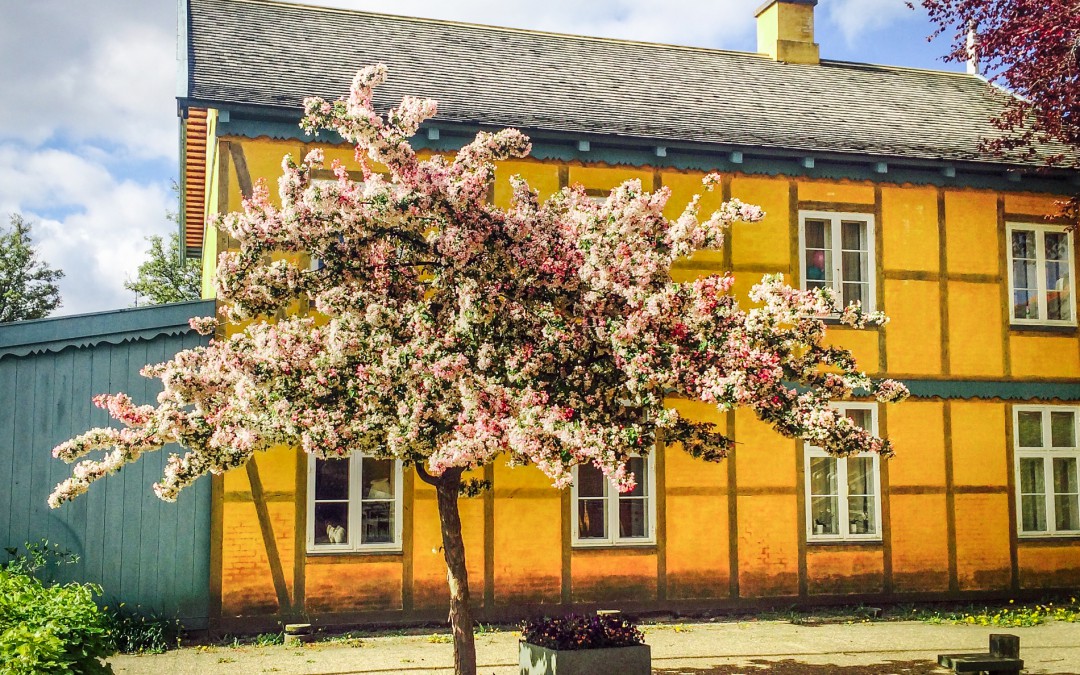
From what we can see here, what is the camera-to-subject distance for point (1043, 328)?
1689 cm

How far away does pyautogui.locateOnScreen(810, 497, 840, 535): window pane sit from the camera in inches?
624

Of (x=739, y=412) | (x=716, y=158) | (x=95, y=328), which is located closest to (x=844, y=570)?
(x=739, y=412)

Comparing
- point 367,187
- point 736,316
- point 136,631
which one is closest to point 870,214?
point 736,316

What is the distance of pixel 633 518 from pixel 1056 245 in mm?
7979

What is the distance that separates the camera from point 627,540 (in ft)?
49.1

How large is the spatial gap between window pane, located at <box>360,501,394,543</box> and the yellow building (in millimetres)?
25

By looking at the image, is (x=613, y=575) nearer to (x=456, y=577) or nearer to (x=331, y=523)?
(x=331, y=523)

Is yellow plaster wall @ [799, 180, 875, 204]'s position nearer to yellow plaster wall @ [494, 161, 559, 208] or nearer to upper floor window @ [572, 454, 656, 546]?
yellow plaster wall @ [494, 161, 559, 208]

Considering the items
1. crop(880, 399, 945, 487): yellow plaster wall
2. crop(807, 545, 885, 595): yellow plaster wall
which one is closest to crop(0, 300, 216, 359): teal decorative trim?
crop(807, 545, 885, 595): yellow plaster wall

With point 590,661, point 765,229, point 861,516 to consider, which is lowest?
point 590,661

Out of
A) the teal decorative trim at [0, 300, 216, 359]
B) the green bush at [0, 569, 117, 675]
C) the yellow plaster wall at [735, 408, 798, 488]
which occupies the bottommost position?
the green bush at [0, 569, 117, 675]

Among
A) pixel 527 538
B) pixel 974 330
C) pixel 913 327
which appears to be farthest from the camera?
pixel 974 330

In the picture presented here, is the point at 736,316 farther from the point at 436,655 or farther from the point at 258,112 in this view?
the point at 258,112

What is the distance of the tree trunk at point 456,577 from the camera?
9.71 m
